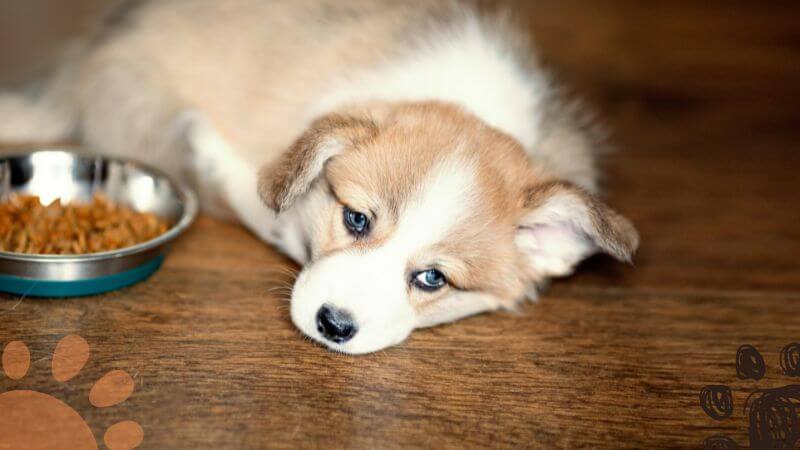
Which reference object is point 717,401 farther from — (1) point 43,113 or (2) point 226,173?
(1) point 43,113

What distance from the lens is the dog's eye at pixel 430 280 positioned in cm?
175

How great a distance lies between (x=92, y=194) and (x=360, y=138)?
84 centimetres

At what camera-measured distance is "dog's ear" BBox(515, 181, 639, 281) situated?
68.2 inches

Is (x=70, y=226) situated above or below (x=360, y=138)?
below

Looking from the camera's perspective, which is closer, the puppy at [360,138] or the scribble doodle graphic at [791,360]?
the puppy at [360,138]

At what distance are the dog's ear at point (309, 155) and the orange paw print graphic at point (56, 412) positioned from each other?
0.49m

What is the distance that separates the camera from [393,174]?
1.73 meters

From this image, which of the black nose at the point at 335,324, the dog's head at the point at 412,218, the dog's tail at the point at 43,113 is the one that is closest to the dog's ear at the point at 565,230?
the dog's head at the point at 412,218

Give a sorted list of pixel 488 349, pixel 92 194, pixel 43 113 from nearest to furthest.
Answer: pixel 488 349, pixel 92 194, pixel 43 113

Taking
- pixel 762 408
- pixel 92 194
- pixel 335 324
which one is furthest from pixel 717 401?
pixel 92 194

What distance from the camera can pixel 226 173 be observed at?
2.27m

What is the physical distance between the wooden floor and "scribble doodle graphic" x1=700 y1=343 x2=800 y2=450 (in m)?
0.02

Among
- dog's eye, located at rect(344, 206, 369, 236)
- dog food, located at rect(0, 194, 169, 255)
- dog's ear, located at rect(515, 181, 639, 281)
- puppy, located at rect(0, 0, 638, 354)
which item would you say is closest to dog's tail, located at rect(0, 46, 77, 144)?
puppy, located at rect(0, 0, 638, 354)

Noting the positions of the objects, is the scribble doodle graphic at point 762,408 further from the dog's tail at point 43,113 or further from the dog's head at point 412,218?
the dog's tail at point 43,113
